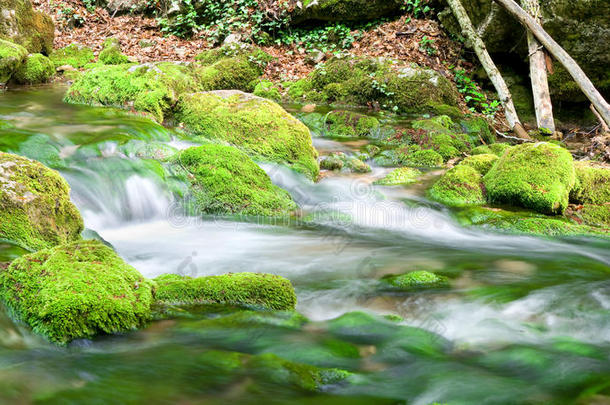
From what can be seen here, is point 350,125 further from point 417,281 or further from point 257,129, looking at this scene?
point 417,281

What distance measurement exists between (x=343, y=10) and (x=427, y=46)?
103 inches

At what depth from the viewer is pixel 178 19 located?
14.8m

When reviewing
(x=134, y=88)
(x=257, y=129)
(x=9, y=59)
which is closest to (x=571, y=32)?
(x=257, y=129)

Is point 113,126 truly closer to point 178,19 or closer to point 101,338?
point 101,338

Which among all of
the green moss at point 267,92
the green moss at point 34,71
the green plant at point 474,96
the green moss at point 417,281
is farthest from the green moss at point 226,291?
the green moss at point 34,71

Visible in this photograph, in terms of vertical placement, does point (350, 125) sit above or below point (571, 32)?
below

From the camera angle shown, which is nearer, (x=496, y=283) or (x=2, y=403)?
(x=2, y=403)

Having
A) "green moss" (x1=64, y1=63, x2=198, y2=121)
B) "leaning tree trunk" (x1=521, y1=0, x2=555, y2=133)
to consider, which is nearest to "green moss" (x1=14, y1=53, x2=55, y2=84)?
"green moss" (x1=64, y1=63, x2=198, y2=121)

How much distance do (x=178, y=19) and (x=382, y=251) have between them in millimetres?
12192


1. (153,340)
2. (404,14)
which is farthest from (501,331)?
(404,14)

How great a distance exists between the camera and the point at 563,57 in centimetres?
968

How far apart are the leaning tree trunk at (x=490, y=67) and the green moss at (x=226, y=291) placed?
25.8ft

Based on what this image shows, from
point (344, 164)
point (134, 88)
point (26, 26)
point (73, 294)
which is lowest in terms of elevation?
point (73, 294)

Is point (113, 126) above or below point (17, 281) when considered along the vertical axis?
above
